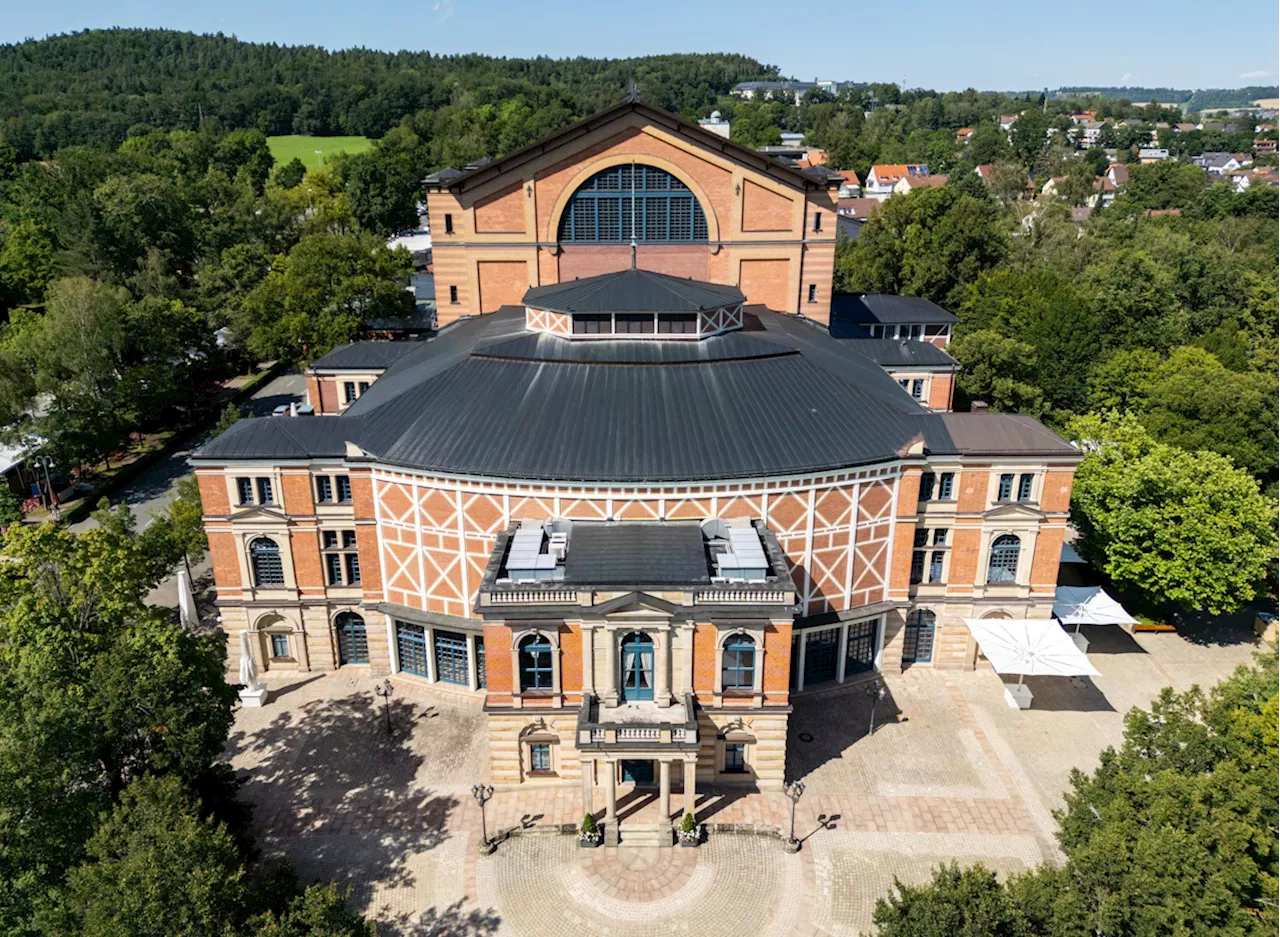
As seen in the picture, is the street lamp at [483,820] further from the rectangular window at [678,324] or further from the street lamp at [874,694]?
the rectangular window at [678,324]

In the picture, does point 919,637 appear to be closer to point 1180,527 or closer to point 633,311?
point 1180,527

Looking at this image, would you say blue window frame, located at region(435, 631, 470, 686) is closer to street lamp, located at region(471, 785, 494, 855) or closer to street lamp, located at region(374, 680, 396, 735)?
street lamp, located at region(374, 680, 396, 735)

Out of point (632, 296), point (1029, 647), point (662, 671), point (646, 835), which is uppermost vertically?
point (632, 296)

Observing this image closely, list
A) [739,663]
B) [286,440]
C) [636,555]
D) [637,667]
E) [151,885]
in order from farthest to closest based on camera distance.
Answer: [286,440]
[636,555]
[739,663]
[637,667]
[151,885]

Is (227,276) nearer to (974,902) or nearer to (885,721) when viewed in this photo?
(885,721)

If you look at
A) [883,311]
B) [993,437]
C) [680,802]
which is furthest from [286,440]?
[883,311]

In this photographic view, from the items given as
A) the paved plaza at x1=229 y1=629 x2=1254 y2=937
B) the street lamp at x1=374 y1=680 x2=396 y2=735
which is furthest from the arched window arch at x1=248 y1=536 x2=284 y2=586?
the street lamp at x1=374 y1=680 x2=396 y2=735
